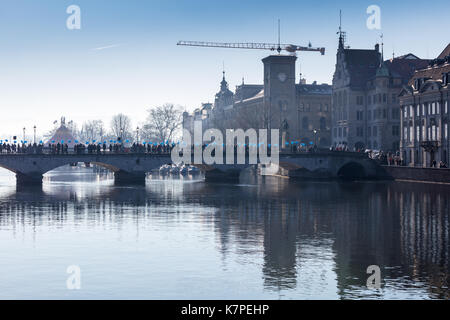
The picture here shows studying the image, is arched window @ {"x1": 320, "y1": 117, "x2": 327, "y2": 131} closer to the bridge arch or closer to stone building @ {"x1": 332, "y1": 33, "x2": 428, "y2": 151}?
stone building @ {"x1": 332, "y1": 33, "x2": 428, "y2": 151}

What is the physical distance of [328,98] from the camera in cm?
A: 18588

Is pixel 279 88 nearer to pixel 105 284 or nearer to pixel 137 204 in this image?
pixel 137 204

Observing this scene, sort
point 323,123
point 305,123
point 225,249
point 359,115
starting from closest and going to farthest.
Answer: point 225,249
point 359,115
point 305,123
point 323,123

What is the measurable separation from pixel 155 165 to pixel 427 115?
40.3 meters

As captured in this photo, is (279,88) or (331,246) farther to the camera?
(279,88)

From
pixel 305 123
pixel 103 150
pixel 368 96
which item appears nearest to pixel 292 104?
pixel 305 123

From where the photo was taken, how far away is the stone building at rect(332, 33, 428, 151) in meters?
141

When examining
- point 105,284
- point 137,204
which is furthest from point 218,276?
point 137,204

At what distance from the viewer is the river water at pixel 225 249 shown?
27234mm

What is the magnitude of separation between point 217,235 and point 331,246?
7.29 m

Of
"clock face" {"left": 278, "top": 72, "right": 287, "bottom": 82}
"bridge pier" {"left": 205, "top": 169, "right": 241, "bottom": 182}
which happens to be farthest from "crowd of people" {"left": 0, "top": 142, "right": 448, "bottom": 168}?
"clock face" {"left": 278, "top": 72, "right": 287, "bottom": 82}

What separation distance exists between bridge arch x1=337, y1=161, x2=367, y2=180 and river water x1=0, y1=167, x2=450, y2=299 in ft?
162

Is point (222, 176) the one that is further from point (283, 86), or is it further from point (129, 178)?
point (283, 86)

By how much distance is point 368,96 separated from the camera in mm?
147750
